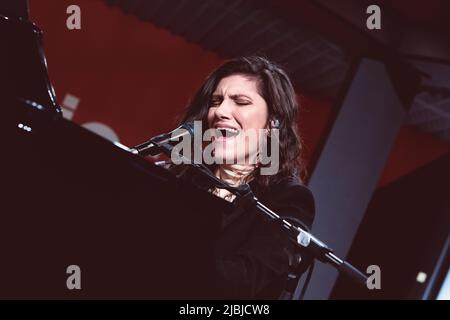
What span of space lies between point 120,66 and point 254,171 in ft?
13.1

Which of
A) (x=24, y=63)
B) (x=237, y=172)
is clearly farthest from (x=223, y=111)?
(x=24, y=63)

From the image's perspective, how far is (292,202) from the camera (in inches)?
56.7

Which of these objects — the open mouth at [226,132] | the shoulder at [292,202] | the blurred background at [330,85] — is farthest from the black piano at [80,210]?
the blurred background at [330,85]

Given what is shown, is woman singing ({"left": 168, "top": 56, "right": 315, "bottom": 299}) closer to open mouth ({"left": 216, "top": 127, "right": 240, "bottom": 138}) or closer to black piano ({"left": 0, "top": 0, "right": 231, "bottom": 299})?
open mouth ({"left": 216, "top": 127, "right": 240, "bottom": 138})

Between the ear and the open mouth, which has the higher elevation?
the ear

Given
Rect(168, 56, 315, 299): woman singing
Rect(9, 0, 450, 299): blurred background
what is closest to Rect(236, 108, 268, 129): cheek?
Rect(168, 56, 315, 299): woman singing

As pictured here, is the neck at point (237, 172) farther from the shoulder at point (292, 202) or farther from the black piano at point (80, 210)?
the black piano at point (80, 210)

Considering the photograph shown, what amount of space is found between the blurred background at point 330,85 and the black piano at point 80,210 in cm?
331

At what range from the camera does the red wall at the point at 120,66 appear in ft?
16.1

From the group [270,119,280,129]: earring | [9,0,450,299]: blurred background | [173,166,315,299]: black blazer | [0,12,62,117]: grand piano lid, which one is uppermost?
[9,0,450,299]: blurred background

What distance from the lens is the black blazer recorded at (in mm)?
1131

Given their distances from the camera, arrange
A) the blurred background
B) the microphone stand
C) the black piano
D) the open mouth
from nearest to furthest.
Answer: the black piano, the microphone stand, the open mouth, the blurred background

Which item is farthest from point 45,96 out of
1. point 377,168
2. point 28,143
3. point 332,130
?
point 377,168

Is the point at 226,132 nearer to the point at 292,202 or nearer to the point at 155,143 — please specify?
the point at 292,202
